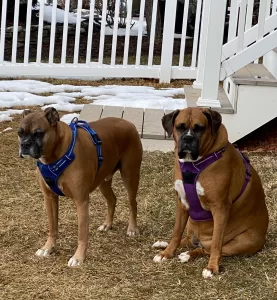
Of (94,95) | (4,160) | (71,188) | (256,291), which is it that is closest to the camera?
(256,291)

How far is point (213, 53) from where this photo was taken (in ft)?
22.5

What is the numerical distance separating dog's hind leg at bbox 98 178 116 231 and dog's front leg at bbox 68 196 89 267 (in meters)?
0.65

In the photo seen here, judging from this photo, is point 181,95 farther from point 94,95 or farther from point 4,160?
point 4,160

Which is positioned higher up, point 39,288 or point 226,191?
point 226,191

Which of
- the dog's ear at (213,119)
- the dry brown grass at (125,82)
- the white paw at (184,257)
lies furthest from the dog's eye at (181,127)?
the dry brown grass at (125,82)

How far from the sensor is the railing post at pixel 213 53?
6.79 meters

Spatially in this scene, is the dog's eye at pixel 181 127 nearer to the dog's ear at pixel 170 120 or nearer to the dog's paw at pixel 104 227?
the dog's ear at pixel 170 120

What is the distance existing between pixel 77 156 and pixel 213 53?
3.18 m

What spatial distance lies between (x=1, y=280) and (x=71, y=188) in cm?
73

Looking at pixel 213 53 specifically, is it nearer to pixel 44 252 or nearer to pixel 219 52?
pixel 219 52

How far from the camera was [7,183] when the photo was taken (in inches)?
237

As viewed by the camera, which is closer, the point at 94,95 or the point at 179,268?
the point at 179,268

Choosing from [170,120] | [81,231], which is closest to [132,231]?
[81,231]

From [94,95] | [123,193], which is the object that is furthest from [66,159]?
[94,95]
